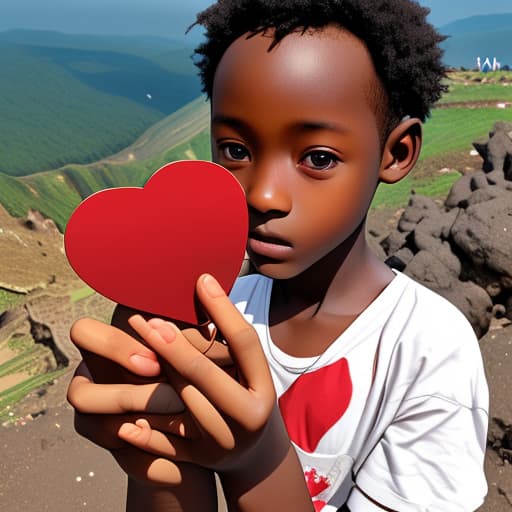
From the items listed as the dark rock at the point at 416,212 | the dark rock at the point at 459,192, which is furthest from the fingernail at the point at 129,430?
the dark rock at the point at 459,192

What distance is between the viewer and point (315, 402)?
35.4 inches

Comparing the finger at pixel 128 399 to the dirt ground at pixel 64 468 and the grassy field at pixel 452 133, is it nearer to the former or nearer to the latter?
the dirt ground at pixel 64 468

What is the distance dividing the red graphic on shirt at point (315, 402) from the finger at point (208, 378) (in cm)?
27

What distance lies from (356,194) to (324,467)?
472mm

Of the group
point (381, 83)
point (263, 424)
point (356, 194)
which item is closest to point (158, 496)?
point (263, 424)

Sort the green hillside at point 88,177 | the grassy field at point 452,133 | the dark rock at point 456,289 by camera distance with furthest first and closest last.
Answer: the grassy field at point 452,133, the green hillside at point 88,177, the dark rock at point 456,289

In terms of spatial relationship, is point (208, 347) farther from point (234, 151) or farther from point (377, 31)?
point (377, 31)

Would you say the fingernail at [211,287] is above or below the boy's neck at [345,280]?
above

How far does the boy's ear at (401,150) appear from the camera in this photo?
34.5 inches

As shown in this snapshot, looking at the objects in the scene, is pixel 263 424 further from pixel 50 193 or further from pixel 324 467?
pixel 50 193

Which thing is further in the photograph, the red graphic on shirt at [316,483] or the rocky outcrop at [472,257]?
the rocky outcrop at [472,257]

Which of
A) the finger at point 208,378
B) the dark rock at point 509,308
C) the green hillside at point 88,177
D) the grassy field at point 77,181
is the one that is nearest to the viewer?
the finger at point 208,378

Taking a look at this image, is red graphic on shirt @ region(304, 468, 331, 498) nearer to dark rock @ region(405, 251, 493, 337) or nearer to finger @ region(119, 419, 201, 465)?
finger @ region(119, 419, 201, 465)

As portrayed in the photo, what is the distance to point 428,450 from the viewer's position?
31.0 inches
